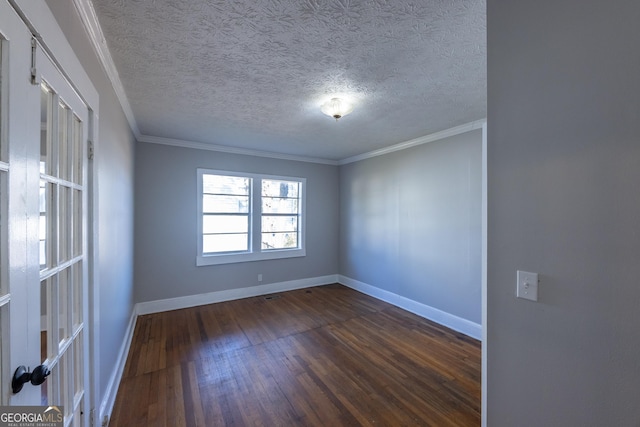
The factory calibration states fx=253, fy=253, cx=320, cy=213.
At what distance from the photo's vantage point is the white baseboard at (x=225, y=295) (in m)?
3.72

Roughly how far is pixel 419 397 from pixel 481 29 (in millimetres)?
2677

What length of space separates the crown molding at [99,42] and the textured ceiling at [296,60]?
0.04 meters

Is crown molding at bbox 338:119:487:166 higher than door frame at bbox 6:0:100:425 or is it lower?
higher

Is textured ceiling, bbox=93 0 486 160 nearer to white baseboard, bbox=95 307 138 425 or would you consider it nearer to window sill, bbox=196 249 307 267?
window sill, bbox=196 249 307 267

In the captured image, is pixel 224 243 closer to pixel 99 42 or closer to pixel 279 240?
pixel 279 240

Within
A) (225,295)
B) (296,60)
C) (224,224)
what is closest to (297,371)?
(225,295)

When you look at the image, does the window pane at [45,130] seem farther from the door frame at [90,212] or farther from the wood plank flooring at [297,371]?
the wood plank flooring at [297,371]

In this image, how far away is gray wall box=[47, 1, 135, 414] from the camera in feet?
4.47
